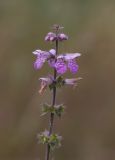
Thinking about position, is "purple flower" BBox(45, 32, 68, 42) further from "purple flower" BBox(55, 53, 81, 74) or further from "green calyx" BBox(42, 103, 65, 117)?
"green calyx" BBox(42, 103, 65, 117)

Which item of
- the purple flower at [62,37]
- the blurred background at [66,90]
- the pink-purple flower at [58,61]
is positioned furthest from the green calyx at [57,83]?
the blurred background at [66,90]

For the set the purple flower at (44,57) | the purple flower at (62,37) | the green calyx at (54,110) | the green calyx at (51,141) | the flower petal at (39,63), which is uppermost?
the purple flower at (62,37)

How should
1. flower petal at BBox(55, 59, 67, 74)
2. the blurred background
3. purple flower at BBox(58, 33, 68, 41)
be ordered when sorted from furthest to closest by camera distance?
the blurred background < purple flower at BBox(58, 33, 68, 41) < flower petal at BBox(55, 59, 67, 74)

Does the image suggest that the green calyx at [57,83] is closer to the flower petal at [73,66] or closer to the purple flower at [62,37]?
the flower petal at [73,66]

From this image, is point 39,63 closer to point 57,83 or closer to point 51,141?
point 57,83

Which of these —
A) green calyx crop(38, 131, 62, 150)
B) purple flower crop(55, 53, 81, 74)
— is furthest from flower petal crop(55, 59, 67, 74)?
green calyx crop(38, 131, 62, 150)

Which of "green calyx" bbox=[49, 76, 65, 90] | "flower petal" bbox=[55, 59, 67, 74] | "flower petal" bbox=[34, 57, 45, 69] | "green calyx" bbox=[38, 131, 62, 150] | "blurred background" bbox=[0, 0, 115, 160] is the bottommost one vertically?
"green calyx" bbox=[38, 131, 62, 150]
